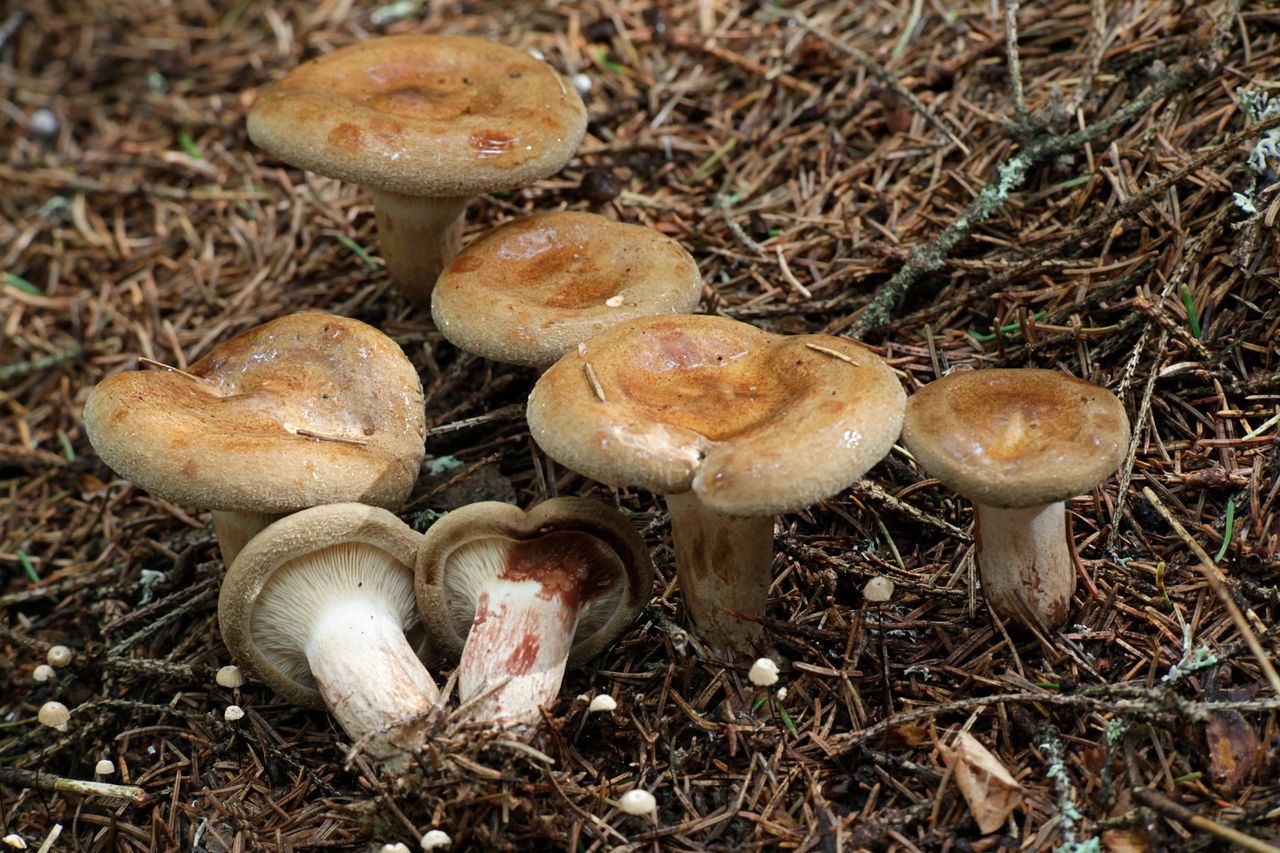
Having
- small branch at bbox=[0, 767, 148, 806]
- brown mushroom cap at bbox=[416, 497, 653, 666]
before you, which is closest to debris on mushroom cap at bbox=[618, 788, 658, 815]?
brown mushroom cap at bbox=[416, 497, 653, 666]

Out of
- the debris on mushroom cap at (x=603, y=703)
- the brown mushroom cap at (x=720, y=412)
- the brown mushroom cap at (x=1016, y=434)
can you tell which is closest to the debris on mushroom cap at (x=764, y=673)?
the debris on mushroom cap at (x=603, y=703)

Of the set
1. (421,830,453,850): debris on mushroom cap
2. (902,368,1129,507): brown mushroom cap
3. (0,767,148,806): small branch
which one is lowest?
(0,767,148,806): small branch

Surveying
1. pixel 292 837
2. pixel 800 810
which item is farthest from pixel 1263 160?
pixel 292 837

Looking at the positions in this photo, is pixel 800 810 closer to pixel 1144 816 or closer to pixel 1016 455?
pixel 1144 816

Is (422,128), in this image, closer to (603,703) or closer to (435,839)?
(603,703)

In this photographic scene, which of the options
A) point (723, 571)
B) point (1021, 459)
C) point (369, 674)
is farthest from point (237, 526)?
point (1021, 459)

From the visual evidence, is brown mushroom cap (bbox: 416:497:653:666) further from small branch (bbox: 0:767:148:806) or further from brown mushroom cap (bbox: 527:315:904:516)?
small branch (bbox: 0:767:148:806)
